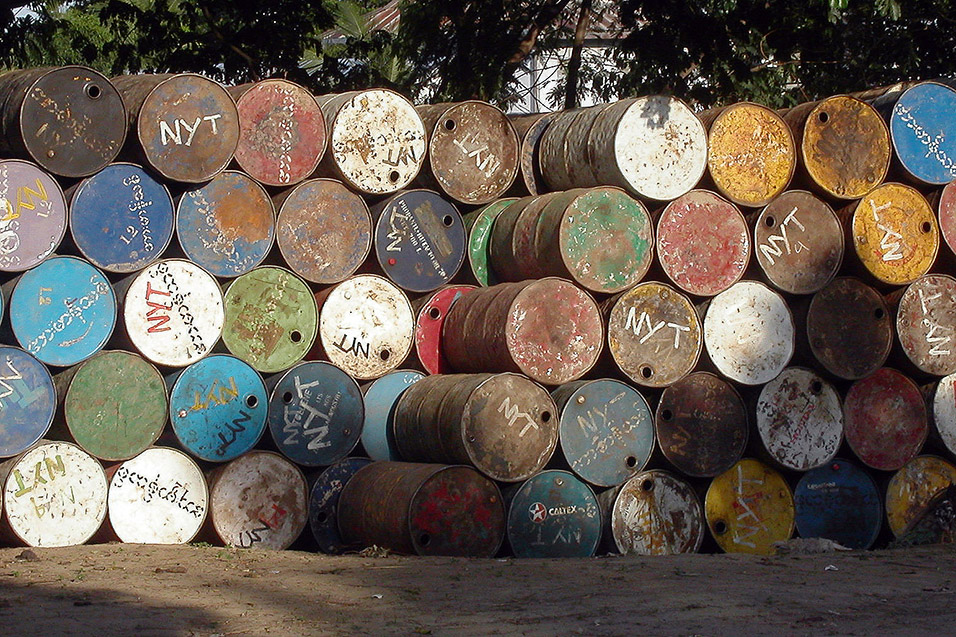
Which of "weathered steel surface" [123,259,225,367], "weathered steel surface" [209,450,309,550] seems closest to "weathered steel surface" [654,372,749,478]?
"weathered steel surface" [209,450,309,550]

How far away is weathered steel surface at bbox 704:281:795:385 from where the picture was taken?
741 cm

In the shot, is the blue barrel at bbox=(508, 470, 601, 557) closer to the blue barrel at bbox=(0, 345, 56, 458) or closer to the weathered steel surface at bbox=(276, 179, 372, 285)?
the weathered steel surface at bbox=(276, 179, 372, 285)

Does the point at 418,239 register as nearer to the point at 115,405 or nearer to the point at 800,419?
the point at 115,405

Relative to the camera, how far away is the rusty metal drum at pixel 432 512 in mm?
6543

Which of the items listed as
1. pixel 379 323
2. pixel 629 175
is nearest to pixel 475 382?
pixel 379 323

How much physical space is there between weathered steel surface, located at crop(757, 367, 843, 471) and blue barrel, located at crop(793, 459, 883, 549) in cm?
12

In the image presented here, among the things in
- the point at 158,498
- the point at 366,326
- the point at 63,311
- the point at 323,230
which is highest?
the point at 323,230

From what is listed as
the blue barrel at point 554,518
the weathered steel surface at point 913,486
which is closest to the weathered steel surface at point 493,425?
the blue barrel at point 554,518

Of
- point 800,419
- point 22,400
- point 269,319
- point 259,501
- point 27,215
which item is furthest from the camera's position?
point 800,419

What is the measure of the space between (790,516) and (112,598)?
4287 mm

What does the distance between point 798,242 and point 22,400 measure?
4.66 m

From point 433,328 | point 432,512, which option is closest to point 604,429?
point 432,512

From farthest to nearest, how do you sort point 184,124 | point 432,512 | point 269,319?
point 269,319
point 184,124
point 432,512

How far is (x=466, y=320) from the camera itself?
7395mm
